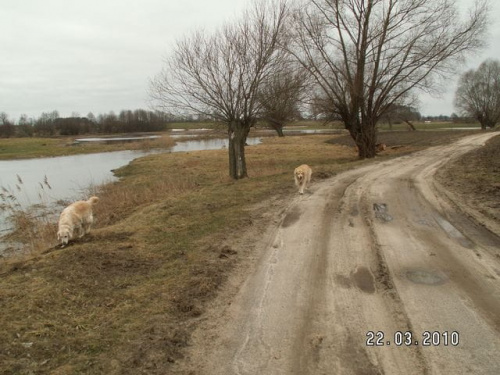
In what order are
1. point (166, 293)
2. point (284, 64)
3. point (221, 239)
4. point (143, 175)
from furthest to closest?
Result: 1. point (143, 175)
2. point (284, 64)
3. point (221, 239)
4. point (166, 293)

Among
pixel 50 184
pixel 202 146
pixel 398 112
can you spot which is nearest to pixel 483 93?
pixel 398 112

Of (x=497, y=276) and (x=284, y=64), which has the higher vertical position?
(x=284, y=64)

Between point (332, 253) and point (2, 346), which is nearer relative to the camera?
point (2, 346)

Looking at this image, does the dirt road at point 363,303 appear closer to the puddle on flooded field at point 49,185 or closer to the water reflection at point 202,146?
the puddle on flooded field at point 49,185

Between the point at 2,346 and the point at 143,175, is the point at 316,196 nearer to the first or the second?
the point at 2,346

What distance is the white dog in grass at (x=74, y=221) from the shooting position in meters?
8.48

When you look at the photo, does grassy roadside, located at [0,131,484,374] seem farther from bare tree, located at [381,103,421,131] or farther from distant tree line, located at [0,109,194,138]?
distant tree line, located at [0,109,194,138]

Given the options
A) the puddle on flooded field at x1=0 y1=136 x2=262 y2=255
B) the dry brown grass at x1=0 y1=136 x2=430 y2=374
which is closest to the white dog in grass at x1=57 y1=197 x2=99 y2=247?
the dry brown grass at x1=0 y1=136 x2=430 y2=374

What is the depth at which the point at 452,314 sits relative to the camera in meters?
4.96

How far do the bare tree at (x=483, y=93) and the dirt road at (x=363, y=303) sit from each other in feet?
187

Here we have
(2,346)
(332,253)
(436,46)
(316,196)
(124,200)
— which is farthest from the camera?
(436,46)

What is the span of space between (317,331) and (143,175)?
2532cm

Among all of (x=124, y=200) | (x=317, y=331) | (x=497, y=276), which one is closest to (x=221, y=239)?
(x=317, y=331)

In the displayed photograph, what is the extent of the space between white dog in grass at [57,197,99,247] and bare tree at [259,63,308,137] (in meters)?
11.2
